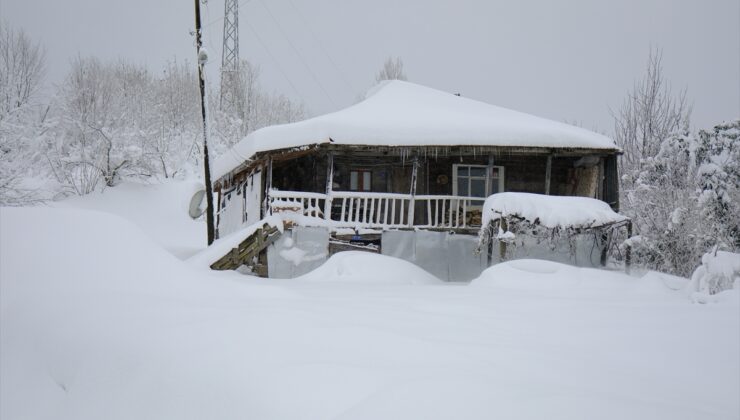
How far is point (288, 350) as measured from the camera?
11.6 feet

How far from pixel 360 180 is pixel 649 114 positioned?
15.6 m

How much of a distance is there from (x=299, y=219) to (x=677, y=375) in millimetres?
10208

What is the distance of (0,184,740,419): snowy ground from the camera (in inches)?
117

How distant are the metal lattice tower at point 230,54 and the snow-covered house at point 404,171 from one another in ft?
44.8

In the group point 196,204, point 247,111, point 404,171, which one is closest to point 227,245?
point 404,171

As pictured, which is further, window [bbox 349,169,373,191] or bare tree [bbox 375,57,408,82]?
bare tree [bbox 375,57,408,82]

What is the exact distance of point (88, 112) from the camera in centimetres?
2959

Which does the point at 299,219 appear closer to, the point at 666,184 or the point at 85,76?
the point at 666,184

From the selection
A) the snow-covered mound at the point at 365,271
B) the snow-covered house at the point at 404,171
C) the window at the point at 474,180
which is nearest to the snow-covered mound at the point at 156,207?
the snow-covered house at the point at 404,171

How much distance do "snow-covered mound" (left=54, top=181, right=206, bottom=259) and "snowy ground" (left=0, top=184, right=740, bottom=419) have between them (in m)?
18.5

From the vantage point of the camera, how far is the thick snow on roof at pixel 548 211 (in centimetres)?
1162

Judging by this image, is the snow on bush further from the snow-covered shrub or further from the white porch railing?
the white porch railing

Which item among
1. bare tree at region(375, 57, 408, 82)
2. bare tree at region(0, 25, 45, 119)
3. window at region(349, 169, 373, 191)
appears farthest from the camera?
bare tree at region(375, 57, 408, 82)

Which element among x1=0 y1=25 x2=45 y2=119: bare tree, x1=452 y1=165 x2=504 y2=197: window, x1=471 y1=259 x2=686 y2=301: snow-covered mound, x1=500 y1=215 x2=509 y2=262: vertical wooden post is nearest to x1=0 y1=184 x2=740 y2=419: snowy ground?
x1=471 y1=259 x2=686 y2=301: snow-covered mound
